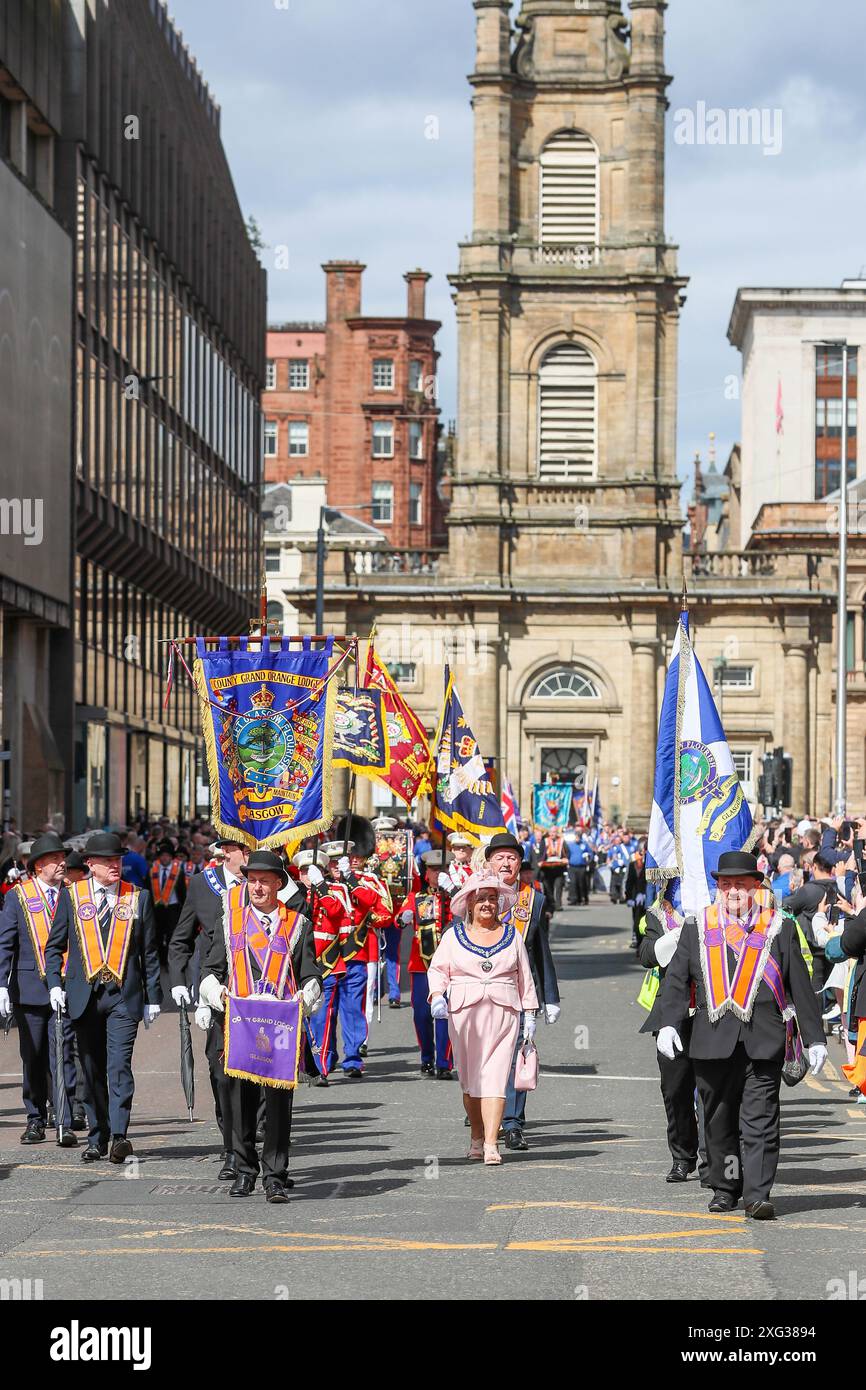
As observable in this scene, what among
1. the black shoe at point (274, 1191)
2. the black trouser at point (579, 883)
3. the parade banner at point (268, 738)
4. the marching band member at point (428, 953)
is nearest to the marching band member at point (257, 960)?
the black shoe at point (274, 1191)

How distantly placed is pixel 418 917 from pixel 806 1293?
9.81m

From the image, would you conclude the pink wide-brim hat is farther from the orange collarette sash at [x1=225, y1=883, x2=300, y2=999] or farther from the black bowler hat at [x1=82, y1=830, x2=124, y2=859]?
the black bowler hat at [x1=82, y1=830, x2=124, y2=859]

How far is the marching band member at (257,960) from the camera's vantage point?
12.2m

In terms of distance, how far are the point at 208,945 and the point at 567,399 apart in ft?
203

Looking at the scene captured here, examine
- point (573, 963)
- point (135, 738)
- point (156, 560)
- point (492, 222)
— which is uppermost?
point (492, 222)

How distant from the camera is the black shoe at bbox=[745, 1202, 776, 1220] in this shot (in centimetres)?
1130

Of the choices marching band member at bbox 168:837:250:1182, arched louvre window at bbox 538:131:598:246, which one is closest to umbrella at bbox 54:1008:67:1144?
marching band member at bbox 168:837:250:1182

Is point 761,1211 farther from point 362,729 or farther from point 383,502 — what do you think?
point 383,502

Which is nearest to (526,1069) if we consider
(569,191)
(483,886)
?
(483,886)

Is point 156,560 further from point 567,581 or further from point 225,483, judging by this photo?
point 567,581

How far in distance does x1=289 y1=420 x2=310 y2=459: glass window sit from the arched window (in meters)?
39.1

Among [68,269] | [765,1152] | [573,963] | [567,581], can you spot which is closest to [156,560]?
[68,269]

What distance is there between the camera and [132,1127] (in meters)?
15.1

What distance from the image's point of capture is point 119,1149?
13.4m
